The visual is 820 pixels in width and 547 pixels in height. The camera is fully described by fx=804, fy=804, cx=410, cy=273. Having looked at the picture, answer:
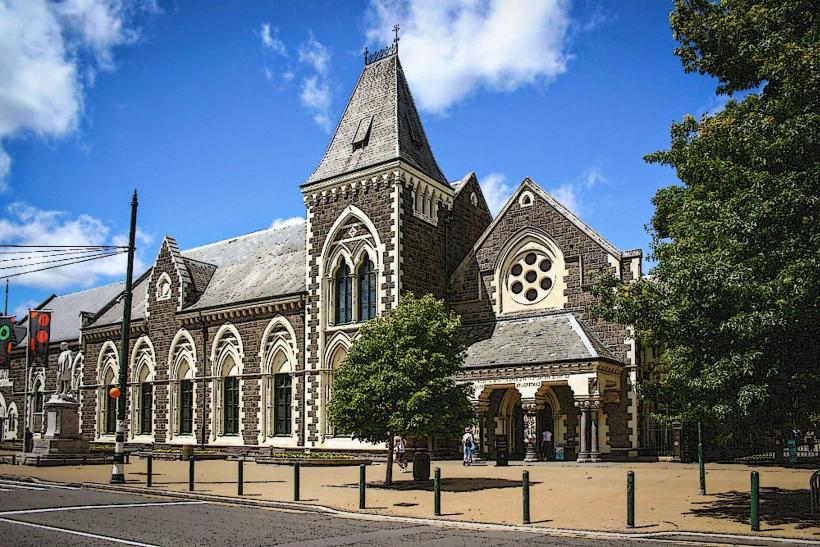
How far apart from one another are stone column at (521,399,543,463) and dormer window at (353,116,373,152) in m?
14.3

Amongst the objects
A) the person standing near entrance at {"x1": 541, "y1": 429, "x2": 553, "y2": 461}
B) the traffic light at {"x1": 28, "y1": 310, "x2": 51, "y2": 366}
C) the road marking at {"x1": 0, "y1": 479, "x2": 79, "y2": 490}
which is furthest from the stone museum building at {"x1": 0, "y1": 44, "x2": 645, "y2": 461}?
the road marking at {"x1": 0, "y1": 479, "x2": 79, "y2": 490}

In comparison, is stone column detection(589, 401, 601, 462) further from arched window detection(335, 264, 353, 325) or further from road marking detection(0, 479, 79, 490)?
road marking detection(0, 479, 79, 490)

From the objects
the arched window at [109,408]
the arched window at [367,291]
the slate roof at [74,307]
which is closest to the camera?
the arched window at [367,291]

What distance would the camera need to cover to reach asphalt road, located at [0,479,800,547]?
12539mm

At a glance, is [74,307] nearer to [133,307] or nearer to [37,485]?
[133,307]

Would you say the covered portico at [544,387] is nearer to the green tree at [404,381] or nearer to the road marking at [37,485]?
the green tree at [404,381]

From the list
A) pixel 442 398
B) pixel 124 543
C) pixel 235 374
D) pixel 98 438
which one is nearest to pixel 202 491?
pixel 442 398

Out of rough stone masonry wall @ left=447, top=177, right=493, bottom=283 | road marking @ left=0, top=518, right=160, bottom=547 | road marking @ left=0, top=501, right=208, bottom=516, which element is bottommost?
road marking @ left=0, top=501, right=208, bottom=516

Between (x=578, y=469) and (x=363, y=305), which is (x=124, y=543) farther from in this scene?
(x=363, y=305)

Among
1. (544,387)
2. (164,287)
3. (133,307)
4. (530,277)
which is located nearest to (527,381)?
(544,387)

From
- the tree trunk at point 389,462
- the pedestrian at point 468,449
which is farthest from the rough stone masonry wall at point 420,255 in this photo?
the tree trunk at point 389,462

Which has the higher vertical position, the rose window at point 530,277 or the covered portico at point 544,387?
the rose window at point 530,277

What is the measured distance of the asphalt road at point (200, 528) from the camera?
494 inches

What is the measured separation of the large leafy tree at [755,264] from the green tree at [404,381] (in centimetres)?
675
